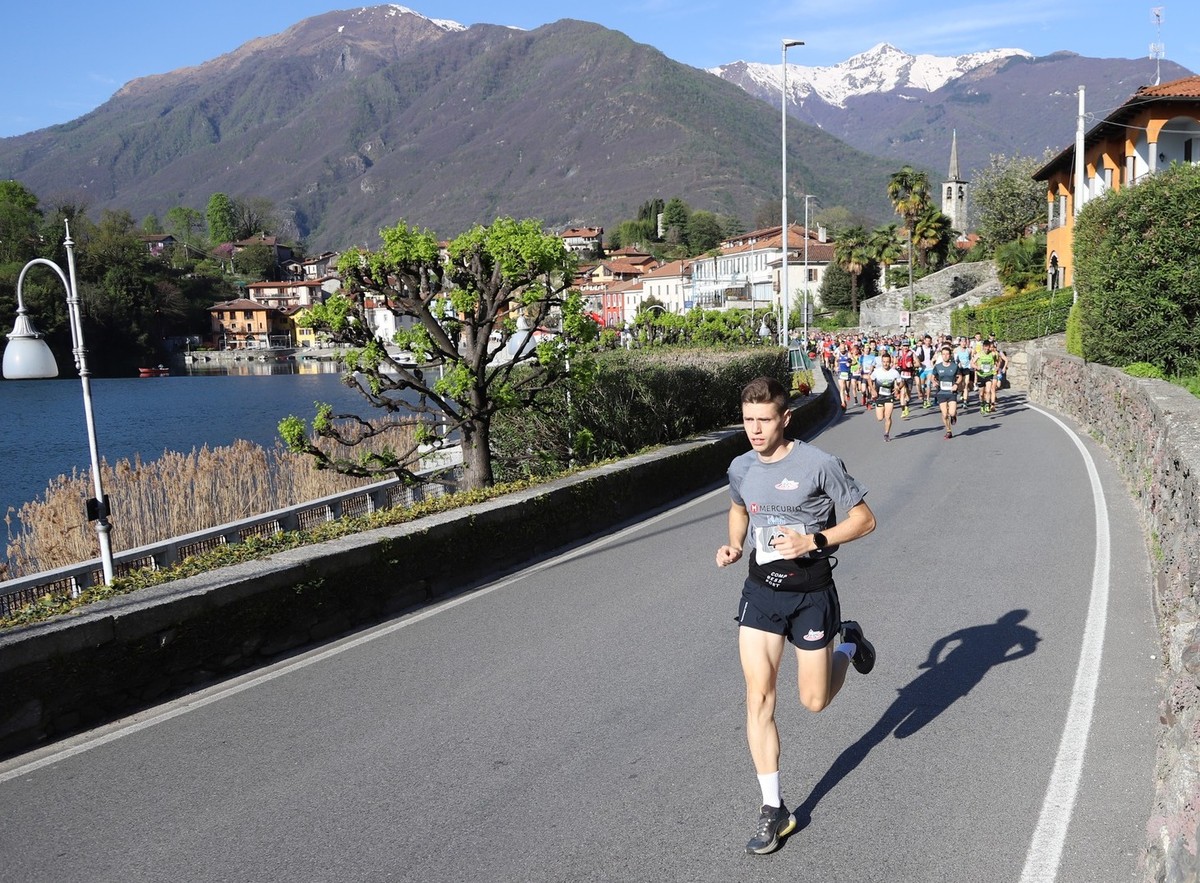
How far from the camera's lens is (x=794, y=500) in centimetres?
443

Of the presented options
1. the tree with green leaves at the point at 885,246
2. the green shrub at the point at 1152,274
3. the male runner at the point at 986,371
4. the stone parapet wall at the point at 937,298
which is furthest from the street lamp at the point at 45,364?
the tree with green leaves at the point at 885,246

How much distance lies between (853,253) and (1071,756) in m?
83.4

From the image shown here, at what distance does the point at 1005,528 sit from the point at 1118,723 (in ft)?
18.0

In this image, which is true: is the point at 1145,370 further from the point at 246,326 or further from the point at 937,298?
the point at 246,326

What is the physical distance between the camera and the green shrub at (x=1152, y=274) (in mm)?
17109

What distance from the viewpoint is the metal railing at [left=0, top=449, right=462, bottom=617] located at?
40.4 feet

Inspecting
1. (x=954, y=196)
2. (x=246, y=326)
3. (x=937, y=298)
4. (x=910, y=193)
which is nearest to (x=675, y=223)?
(x=954, y=196)

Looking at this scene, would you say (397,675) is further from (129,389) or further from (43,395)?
(129,389)

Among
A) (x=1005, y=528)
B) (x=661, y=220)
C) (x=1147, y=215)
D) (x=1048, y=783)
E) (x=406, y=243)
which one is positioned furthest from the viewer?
(x=661, y=220)

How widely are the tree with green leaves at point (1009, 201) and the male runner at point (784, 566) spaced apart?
230 feet

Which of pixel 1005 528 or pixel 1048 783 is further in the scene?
pixel 1005 528

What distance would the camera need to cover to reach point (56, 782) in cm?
498

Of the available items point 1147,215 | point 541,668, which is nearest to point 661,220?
point 1147,215

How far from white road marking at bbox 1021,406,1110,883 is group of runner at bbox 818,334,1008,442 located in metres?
12.3
